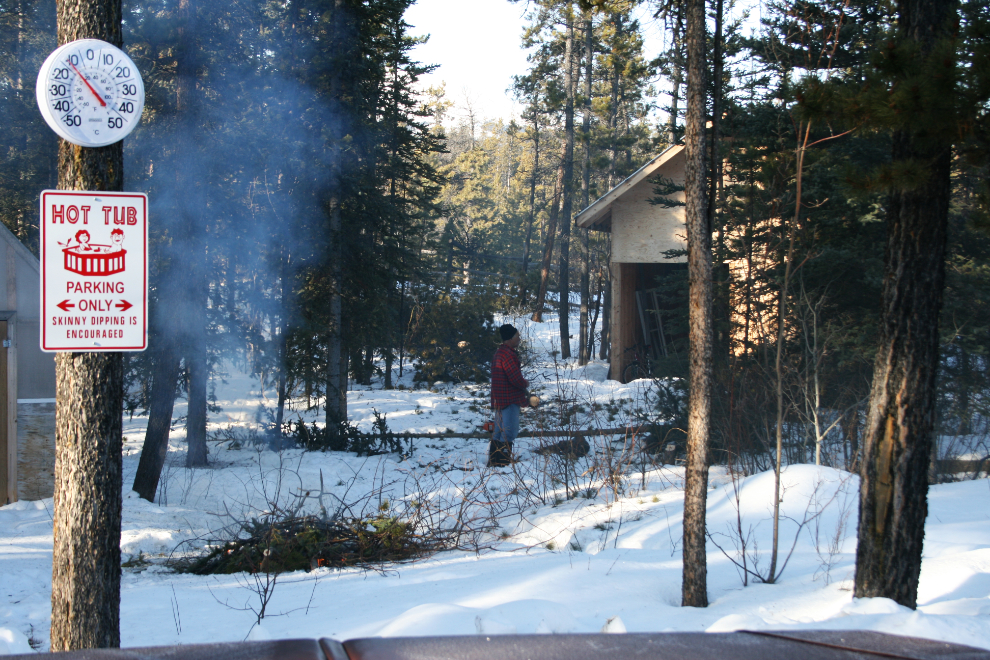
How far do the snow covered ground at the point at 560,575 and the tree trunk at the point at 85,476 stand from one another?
0.83ft

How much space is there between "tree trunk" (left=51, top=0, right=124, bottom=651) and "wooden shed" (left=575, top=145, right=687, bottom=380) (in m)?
13.6

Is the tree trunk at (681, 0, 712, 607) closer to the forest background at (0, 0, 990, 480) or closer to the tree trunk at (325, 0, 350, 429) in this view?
the forest background at (0, 0, 990, 480)

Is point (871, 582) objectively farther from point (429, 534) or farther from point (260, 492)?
point (260, 492)

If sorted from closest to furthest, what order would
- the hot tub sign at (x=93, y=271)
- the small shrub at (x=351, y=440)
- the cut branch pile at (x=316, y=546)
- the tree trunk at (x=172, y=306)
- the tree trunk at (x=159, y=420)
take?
the hot tub sign at (x=93, y=271) → the cut branch pile at (x=316, y=546) → the tree trunk at (x=159, y=420) → the tree trunk at (x=172, y=306) → the small shrub at (x=351, y=440)

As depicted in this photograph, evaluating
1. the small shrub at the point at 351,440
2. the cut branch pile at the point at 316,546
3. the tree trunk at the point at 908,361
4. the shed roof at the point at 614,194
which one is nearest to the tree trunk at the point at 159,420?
the small shrub at the point at 351,440

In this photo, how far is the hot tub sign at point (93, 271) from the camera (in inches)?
115

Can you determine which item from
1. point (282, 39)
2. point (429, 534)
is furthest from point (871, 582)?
point (282, 39)

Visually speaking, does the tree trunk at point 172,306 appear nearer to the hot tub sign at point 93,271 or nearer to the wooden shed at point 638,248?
the hot tub sign at point 93,271

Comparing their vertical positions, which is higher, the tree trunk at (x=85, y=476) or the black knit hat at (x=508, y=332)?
the black knit hat at (x=508, y=332)

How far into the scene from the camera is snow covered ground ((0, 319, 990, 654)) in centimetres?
372

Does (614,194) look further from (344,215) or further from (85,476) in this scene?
(85,476)

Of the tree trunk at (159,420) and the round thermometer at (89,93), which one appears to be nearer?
the round thermometer at (89,93)

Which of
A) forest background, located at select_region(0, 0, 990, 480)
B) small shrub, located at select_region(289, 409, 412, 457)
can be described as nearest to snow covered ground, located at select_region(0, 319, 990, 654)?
forest background, located at select_region(0, 0, 990, 480)

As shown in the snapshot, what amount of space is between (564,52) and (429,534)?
23553 millimetres
